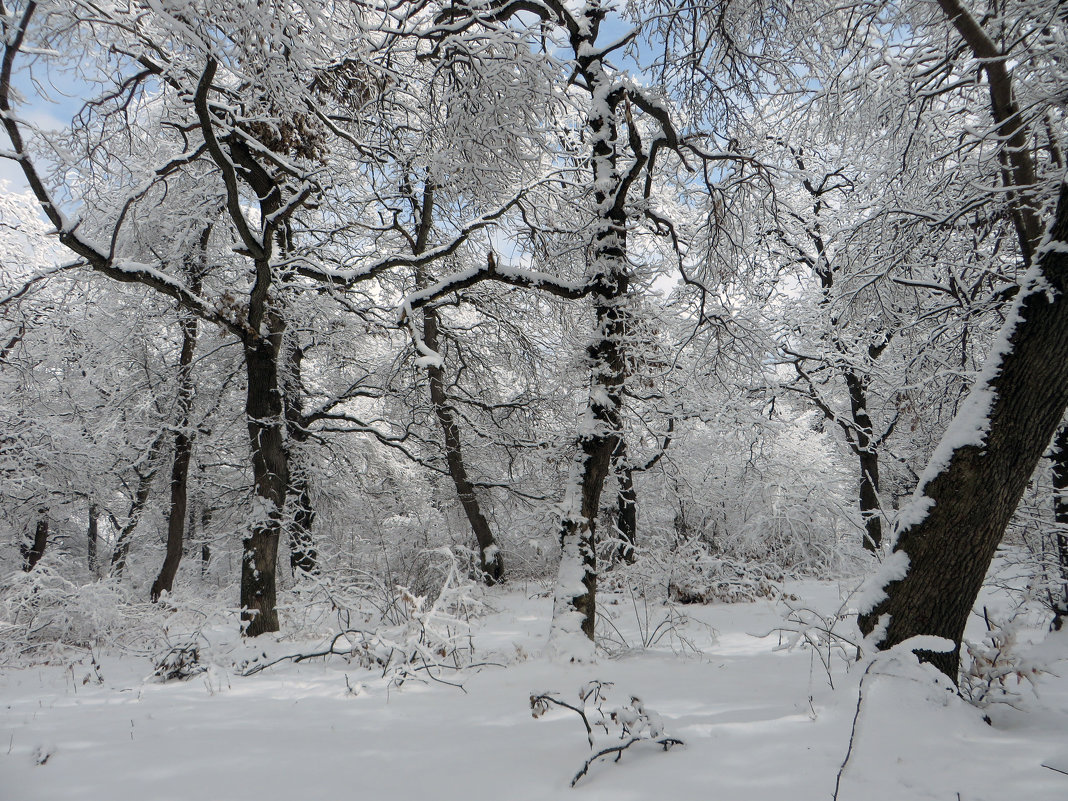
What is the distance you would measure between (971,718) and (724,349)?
4478 millimetres

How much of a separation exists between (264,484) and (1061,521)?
7785 millimetres

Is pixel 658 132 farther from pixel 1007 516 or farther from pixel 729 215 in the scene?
pixel 1007 516

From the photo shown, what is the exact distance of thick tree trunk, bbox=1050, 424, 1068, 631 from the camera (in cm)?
445

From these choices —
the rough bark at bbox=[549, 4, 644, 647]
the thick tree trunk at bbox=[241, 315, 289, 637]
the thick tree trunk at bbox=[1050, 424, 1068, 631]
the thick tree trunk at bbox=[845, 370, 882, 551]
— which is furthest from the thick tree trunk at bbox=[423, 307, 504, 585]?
the thick tree trunk at bbox=[845, 370, 882, 551]

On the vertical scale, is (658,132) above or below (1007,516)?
above

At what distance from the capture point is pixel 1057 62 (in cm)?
394

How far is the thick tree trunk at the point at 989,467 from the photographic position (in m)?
2.93

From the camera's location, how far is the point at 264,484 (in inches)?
262

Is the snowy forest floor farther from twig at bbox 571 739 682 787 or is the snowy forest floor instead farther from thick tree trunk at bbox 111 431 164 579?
thick tree trunk at bbox 111 431 164 579

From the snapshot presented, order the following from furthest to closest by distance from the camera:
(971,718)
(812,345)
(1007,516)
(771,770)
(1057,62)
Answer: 1. (812,345)
2. (1057,62)
3. (1007,516)
4. (971,718)
5. (771,770)

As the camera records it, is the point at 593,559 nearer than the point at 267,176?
Yes

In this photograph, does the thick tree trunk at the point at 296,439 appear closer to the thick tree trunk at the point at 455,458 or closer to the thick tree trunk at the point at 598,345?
the thick tree trunk at the point at 455,458

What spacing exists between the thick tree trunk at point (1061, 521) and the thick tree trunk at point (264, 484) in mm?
7412

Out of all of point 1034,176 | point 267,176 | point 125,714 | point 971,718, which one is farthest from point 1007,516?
point 267,176
